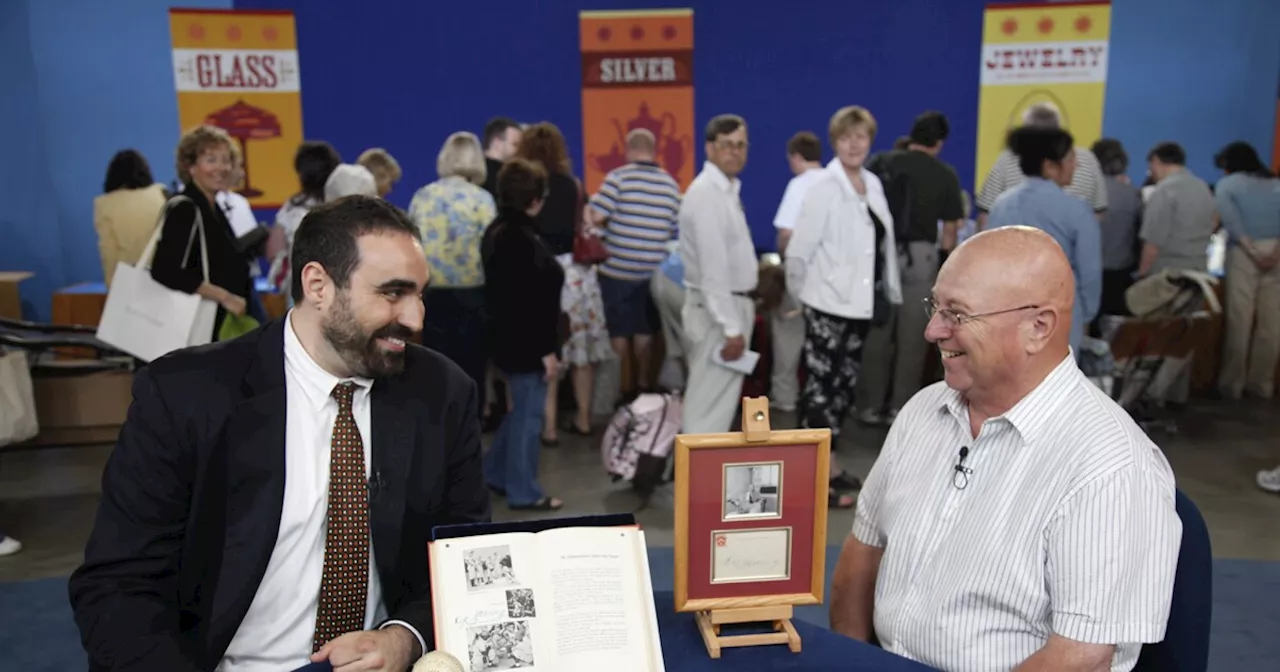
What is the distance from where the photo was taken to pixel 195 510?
169 cm

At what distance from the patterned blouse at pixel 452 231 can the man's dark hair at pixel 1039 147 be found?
7.42 feet

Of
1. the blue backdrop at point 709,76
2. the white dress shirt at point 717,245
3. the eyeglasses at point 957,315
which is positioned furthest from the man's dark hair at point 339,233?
the blue backdrop at point 709,76

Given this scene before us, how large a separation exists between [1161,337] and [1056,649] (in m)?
4.28

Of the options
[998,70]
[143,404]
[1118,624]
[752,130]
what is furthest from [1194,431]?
[143,404]

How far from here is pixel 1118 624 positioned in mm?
1560

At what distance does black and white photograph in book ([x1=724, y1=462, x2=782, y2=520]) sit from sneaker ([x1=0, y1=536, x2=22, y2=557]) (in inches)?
140

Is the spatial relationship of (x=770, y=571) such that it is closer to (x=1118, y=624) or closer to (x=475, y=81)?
(x=1118, y=624)

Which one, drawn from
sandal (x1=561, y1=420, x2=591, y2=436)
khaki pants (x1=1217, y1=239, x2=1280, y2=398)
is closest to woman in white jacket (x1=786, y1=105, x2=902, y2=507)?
sandal (x1=561, y1=420, x2=591, y2=436)

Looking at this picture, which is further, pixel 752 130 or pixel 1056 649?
pixel 752 130

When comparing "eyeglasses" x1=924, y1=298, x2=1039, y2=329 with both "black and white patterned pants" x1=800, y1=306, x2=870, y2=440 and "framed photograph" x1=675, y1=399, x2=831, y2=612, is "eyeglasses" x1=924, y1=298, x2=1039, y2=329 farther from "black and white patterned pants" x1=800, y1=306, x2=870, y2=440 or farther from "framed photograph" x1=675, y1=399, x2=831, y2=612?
"black and white patterned pants" x1=800, y1=306, x2=870, y2=440

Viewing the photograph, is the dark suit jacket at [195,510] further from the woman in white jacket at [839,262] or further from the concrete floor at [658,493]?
the woman in white jacket at [839,262]

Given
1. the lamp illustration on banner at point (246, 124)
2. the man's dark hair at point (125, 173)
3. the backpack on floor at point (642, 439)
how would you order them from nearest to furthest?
the backpack on floor at point (642, 439)
the man's dark hair at point (125, 173)
the lamp illustration on banner at point (246, 124)

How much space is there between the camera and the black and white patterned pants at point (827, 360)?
14.0 feet

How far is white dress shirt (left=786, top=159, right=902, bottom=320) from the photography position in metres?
4.17
